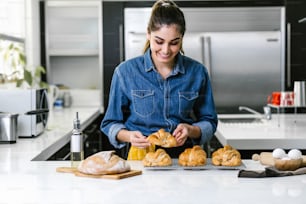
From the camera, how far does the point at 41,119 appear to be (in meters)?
3.57

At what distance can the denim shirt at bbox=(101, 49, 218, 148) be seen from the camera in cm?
255

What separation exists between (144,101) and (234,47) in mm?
3548

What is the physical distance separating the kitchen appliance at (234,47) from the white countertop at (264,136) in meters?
1.62

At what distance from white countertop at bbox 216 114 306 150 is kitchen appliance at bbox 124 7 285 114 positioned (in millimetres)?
1621

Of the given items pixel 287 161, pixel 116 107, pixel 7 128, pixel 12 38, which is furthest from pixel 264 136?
pixel 12 38

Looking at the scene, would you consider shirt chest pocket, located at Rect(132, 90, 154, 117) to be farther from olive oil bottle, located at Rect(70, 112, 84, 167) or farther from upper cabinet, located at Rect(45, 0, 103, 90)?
upper cabinet, located at Rect(45, 0, 103, 90)

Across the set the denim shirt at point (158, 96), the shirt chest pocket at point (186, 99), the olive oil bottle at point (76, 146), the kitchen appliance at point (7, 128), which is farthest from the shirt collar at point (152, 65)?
the kitchen appliance at point (7, 128)

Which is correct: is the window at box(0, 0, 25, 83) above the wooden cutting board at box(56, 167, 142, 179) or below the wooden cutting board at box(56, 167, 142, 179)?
above

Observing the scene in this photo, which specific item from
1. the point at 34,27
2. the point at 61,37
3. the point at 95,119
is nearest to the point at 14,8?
the point at 34,27

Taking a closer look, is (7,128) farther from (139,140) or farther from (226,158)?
(226,158)

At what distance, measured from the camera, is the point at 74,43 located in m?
6.07

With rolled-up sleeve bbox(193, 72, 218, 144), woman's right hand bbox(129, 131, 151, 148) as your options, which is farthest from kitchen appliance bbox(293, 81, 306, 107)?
woman's right hand bbox(129, 131, 151, 148)

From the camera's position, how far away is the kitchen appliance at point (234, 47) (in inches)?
231

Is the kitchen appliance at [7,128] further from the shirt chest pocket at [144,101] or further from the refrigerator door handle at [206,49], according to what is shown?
the refrigerator door handle at [206,49]
